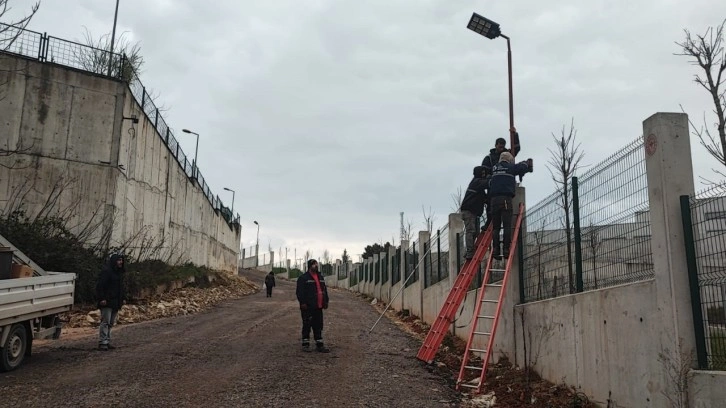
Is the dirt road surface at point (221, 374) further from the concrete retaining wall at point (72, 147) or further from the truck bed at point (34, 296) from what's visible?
the concrete retaining wall at point (72, 147)

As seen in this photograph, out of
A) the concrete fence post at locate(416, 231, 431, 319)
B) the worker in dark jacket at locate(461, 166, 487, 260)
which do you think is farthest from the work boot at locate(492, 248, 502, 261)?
the concrete fence post at locate(416, 231, 431, 319)

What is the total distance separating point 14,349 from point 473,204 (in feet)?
25.6

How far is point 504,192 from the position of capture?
907 cm

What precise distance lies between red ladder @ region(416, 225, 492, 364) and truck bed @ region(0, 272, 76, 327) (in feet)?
20.4

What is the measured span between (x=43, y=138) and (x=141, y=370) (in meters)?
12.9

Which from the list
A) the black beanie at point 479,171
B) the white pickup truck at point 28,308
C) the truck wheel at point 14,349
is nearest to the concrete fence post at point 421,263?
the black beanie at point 479,171

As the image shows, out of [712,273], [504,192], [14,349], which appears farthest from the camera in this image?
[504,192]

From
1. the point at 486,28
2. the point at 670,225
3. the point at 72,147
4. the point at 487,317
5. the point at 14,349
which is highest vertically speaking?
the point at 486,28

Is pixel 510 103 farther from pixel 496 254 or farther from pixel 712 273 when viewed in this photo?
pixel 712 273

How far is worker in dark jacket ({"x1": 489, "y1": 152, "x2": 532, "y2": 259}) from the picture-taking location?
9094 mm

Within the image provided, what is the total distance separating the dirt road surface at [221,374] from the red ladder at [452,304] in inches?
14.7

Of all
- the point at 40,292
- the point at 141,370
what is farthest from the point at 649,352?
the point at 40,292

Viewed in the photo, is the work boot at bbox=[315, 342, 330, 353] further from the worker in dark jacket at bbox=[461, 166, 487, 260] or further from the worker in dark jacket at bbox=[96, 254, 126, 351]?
the worker in dark jacket at bbox=[96, 254, 126, 351]

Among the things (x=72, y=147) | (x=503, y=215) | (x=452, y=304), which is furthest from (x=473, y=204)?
(x=72, y=147)
